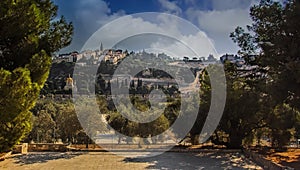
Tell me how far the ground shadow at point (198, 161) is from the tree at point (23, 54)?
3881 millimetres

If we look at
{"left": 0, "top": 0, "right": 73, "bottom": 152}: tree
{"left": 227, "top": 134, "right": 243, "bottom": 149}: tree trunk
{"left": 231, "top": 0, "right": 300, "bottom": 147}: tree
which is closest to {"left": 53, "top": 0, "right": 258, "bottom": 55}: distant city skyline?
{"left": 231, "top": 0, "right": 300, "bottom": 147}: tree

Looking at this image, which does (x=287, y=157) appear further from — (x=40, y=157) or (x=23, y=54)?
(x=23, y=54)

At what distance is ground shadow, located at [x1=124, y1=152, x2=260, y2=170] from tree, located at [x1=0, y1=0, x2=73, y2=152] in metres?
3.88

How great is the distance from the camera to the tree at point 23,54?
651cm

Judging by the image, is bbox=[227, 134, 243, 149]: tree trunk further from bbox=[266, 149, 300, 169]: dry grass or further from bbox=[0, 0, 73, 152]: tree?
bbox=[0, 0, 73, 152]: tree

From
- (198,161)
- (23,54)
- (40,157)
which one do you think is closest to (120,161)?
(198,161)

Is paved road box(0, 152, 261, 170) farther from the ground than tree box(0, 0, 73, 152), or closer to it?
closer to it

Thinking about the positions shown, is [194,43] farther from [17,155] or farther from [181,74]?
[17,155]

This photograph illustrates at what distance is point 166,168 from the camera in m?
9.38

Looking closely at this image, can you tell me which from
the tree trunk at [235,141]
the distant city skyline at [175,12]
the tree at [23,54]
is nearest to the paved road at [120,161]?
the tree trunk at [235,141]

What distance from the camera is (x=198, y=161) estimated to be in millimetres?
10586

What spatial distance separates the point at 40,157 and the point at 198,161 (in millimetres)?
5186

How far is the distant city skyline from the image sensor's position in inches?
449

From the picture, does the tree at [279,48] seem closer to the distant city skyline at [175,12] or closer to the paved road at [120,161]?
the distant city skyline at [175,12]
